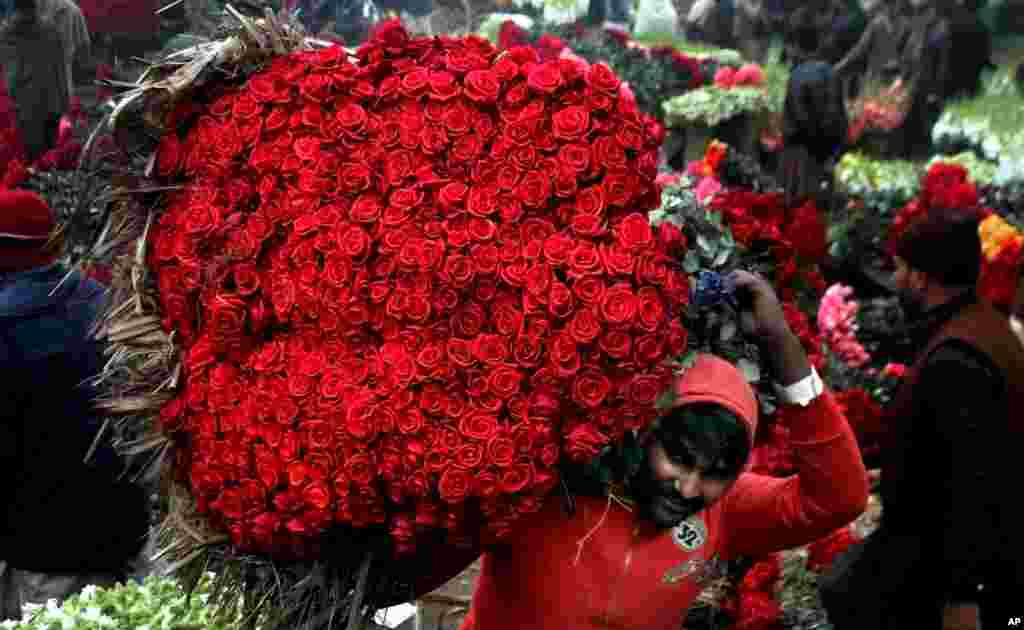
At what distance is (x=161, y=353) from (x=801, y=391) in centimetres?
131

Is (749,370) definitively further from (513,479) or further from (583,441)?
(513,479)

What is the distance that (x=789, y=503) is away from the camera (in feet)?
8.73

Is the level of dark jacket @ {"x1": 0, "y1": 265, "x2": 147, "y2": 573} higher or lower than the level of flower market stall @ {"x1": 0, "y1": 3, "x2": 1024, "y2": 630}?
lower

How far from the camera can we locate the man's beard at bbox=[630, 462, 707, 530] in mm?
2422

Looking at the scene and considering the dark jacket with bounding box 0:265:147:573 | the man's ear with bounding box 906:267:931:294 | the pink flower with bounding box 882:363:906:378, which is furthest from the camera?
the pink flower with bounding box 882:363:906:378

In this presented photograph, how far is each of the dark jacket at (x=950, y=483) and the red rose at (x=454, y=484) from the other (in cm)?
217

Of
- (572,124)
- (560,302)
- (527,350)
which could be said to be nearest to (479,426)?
(527,350)

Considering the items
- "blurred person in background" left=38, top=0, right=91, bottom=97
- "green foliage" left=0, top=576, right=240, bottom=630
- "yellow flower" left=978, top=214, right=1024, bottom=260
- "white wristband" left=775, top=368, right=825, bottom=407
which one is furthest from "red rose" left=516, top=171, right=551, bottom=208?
"blurred person in background" left=38, top=0, right=91, bottom=97

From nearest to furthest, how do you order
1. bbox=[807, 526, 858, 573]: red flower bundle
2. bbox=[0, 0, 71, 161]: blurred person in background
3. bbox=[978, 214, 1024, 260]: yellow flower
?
bbox=[807, 526, 858, 573]: red flower bundle
bbox=[978, 214, 1024, 260]: yellow flower
bbox=[0, 0, 71, 161]: blurred person in background

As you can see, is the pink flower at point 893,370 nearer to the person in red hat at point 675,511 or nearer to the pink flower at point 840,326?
the pink flower at point 840,326

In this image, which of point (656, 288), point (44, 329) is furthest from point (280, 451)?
point (44, 329)

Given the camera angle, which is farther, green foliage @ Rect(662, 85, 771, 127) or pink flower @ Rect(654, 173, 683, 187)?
green foliage @ Rect(662, 85, 771, 127)

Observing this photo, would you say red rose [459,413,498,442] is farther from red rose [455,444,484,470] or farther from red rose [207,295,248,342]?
red rose [207,295,248,342]

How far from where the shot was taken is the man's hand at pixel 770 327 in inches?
98.6
